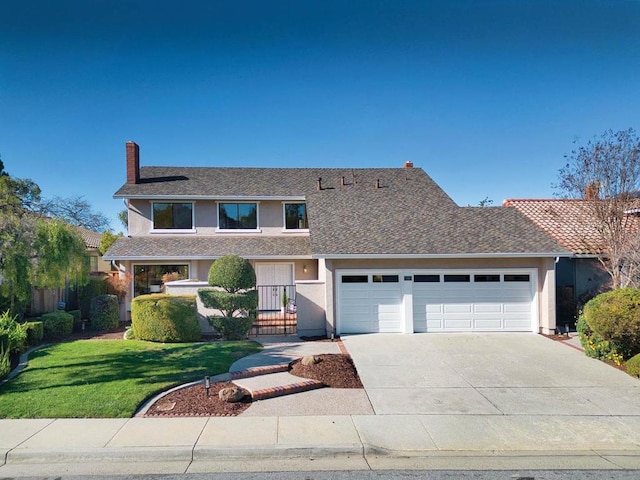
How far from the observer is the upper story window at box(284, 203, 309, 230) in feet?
64.4

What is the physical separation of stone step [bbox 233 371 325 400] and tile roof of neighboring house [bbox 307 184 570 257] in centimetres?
525

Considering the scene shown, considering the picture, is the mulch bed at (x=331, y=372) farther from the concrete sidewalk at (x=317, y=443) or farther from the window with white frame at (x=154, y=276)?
the window with white frame at (x=154, y=276)

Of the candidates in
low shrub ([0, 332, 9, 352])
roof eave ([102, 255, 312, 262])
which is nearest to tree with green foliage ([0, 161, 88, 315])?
roof eave ([102, 255, 312, 262])

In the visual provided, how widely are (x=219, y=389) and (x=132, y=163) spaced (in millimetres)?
15137

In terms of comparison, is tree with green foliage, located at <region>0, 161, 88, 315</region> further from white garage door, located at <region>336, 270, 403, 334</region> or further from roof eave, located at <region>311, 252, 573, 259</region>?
white garage door, located at <region>336, 270, 403, 334</region>

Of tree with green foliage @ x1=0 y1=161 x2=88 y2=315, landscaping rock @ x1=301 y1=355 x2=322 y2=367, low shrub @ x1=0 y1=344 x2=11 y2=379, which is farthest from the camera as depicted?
tree with green foliage @ x1=0 y1=161 x2=88 y2=315

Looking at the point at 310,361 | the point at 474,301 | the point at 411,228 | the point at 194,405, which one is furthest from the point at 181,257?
the point at 474,301

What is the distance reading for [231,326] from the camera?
12.6 m

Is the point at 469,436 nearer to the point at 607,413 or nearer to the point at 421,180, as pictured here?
the point at 607,413

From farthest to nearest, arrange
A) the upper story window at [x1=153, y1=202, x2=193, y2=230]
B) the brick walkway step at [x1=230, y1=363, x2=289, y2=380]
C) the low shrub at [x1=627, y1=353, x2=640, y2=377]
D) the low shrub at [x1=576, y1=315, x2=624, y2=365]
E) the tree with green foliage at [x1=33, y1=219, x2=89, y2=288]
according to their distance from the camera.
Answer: the upper story window at [x1=153, y1=202, x2=193, y2=230]
the tree with green foliage at [x1=33, y1=219, x2=89, y2=288]
the low shrub at [x1=576, y1=315, x2=624, y2=365]
the low shrub at [x1=627, y1=353, x2=640, y2=377]
the brick walkway step at [x1=230, y1=363, x2=289, y2=380]

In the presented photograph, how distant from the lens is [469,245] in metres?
14.0

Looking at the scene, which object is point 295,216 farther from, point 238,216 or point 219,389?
point 219,389

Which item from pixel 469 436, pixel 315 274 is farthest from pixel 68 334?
pixel 469 436

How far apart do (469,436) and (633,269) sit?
11.0m
